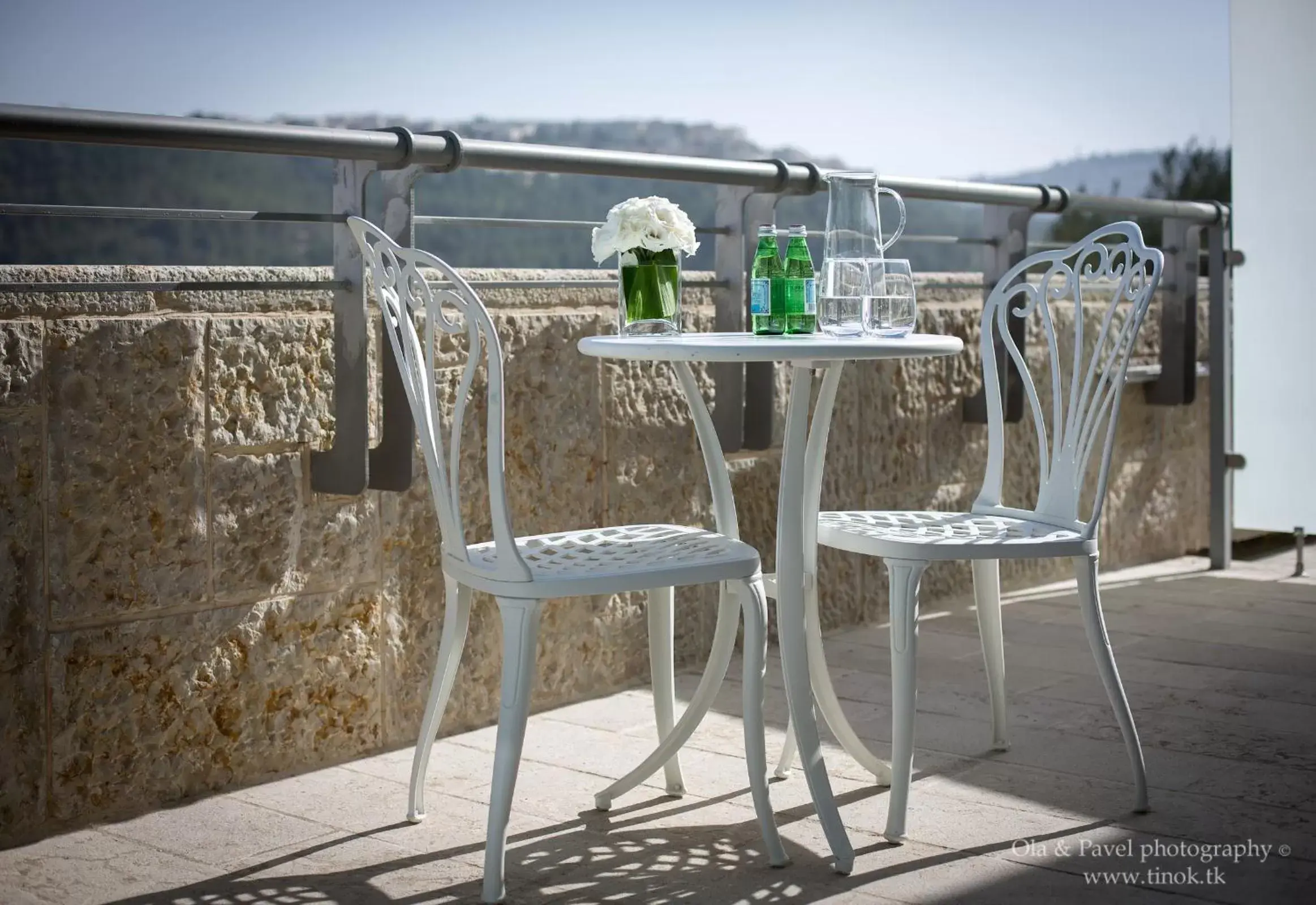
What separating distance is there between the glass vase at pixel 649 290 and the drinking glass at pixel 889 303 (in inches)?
12.0

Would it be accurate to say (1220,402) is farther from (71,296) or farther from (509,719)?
(71,296)

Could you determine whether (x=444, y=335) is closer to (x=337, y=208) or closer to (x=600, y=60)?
(x=337, y=208)

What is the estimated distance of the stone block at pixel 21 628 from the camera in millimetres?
2209

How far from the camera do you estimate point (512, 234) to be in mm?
24469

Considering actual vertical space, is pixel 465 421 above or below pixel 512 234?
below

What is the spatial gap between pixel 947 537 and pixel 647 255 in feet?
2.15

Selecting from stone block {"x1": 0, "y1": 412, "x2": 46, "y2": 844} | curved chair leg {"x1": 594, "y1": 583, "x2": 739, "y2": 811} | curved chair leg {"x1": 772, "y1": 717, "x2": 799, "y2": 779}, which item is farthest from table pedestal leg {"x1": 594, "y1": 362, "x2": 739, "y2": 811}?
stone block {"x1": 0, "y1": 412, "x2": 46, "y2": 844}

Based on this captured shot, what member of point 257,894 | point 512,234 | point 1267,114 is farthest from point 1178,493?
point 512,234

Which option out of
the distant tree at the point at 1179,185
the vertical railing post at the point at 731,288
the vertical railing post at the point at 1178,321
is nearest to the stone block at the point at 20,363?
the vertical railing post at the point at 731,288

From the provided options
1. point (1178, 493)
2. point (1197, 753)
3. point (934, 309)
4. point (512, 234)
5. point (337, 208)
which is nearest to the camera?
point (337, 208)

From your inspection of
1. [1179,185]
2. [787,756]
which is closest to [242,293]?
[787,756]

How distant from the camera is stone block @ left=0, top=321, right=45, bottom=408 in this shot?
2182mm

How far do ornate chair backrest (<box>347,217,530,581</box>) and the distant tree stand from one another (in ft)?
59.0

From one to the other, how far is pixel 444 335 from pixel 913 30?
95.4 feet
